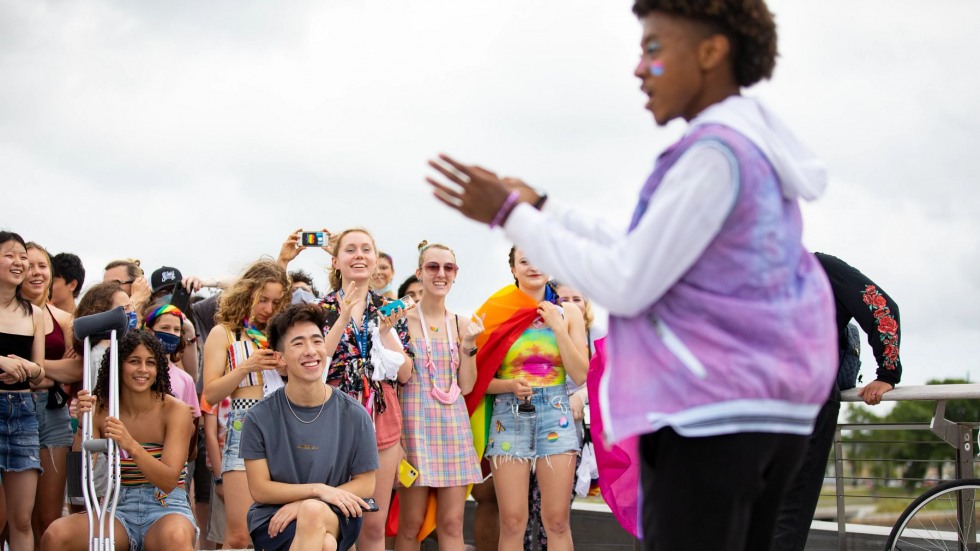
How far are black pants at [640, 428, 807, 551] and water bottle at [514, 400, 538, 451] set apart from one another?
357 centimetres

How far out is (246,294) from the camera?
5.84 m

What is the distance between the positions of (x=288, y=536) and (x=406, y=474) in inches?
45.8

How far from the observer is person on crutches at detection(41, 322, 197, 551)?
4773mm

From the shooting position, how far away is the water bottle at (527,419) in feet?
18.4

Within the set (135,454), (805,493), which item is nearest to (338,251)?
(135,454)

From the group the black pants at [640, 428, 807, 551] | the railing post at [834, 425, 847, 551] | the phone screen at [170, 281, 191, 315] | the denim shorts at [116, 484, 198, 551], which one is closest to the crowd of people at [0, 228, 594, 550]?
the denim shorts at [116, 484, 198, 551]

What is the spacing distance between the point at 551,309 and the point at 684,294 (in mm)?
3865

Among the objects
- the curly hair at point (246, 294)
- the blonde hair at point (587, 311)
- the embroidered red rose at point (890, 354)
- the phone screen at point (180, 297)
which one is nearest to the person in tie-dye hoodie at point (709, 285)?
the embroidered red rose at point (890, 354)

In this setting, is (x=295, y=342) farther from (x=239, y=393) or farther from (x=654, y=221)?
(x=654, y=221)

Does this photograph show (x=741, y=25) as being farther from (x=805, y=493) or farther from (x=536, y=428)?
(x=536, y=428)

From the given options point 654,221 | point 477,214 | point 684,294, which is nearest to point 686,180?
point 654,221

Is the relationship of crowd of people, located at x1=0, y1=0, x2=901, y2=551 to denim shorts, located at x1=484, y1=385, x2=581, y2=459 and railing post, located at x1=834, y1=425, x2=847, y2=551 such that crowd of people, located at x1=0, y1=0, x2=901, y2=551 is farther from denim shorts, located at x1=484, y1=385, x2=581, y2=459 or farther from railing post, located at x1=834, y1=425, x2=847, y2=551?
railing post, located at x1=834, y1=425, x2=847, y2=551

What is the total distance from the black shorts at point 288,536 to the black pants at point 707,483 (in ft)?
8.78

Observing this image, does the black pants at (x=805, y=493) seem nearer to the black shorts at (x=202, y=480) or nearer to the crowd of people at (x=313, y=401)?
the crowd of people at (x=313, y=401)
